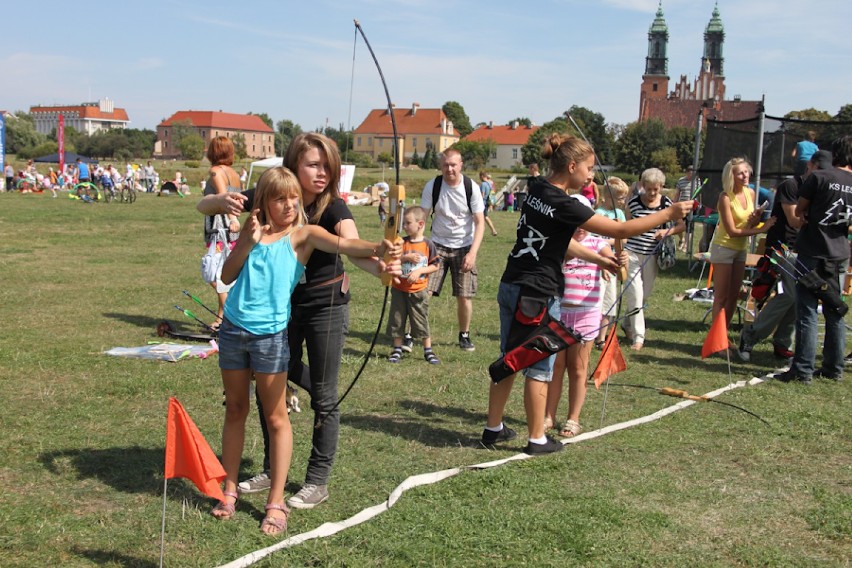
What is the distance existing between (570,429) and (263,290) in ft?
8.11

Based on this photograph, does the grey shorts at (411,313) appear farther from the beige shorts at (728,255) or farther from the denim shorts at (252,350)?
the denim shorts at (252,350)

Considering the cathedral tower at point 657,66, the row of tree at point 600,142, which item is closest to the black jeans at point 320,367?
the row of tree at point 600,142

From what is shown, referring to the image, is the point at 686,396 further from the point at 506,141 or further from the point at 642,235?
the point at 506,141

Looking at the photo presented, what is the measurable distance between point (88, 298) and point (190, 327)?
2.47 m

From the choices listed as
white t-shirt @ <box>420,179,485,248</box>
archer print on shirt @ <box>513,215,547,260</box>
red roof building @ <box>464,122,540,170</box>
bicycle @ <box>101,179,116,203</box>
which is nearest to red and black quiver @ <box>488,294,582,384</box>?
archer print on shirt @ <box>513,215,547,260</box>

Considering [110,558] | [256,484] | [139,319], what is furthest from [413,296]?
[110,558]

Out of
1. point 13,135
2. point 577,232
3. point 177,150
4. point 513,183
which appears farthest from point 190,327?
point 177,150

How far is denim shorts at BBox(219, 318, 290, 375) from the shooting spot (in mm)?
3652

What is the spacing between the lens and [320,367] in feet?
13.0

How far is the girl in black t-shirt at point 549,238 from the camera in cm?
435

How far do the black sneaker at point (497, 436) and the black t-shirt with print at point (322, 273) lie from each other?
1575mm

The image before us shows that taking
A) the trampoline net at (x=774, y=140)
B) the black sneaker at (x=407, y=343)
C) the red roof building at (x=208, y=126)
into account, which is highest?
the red roof building at (x=208, y=126)

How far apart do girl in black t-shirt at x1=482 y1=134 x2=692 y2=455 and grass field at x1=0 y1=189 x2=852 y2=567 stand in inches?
16.5

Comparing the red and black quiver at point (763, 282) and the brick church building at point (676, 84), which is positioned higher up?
the brick church building at point (676, 84)
